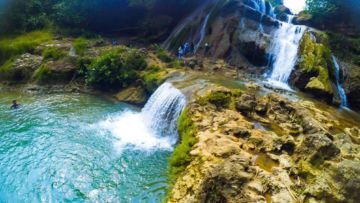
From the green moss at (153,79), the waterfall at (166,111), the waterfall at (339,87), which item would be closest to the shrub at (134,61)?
the green moss at (153,79)

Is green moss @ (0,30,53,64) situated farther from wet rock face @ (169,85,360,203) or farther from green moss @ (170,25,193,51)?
wet rock face @ (169,85,360,203)

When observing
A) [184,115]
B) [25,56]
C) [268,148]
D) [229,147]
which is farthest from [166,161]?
[25,56]

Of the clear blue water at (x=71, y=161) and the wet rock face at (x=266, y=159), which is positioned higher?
the wet rock face at (x=266, y=159)

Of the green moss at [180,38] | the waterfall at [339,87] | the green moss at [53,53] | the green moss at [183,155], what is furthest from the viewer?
the green moss at [180,38]

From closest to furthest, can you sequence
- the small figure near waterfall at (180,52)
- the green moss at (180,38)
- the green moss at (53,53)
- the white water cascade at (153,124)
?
the white water cascade at (153,124) → the green moss at (53,53) → the small figure near waterfall at (180,52) → the green moss at (180,38)

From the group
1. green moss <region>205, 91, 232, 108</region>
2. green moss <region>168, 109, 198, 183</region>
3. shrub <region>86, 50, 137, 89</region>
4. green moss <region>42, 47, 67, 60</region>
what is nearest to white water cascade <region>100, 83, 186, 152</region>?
green moss <region>205, 91, 232, 108</region>

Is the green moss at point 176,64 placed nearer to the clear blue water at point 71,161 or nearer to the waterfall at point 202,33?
the waterfall at point 202,33

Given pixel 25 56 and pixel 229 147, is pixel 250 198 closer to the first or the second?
pixel 229 147

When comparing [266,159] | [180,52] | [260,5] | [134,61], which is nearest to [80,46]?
[134,61]
